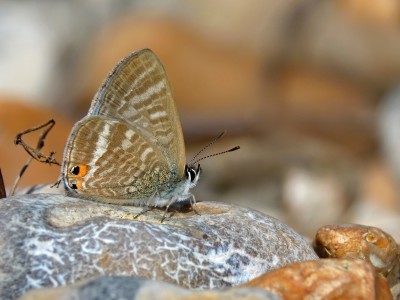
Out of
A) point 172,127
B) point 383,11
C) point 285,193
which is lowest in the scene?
point 285,193

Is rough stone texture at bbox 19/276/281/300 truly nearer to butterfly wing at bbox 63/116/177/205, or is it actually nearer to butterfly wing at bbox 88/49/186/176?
butterfly wing at bbox 63/116/177/205

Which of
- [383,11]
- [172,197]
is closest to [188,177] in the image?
[172,197]

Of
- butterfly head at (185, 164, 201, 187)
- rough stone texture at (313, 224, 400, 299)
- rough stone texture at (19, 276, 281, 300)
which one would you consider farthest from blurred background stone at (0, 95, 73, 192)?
rough stone texture at (19, 276, 281, 300)

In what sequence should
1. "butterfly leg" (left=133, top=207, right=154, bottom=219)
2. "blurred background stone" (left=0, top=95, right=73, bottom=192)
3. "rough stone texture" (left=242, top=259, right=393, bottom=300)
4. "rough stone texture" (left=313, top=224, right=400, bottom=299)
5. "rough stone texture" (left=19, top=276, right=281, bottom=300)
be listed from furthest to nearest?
"blurred background stone" (left=0, top=95, right=73, bottom=192) < "rough stone texture" (left=313, top=224, right=400, bottom=299) < "butterfly leg" (left=133, top=207, right=154, bottom=219) < "rough stone texture" (left=242, top=259, right=393, bottom=300) < "rough stone texture" (left=19, top=276, right=281, bottom=300)

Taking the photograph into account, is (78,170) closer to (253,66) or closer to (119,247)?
(119,247)

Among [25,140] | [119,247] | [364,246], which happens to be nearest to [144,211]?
[119,247]

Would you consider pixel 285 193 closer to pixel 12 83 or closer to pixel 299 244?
pixel 12 83

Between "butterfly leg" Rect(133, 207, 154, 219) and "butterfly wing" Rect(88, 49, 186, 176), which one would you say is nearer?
"butterfly leg" Rect(133, 207, 154, 219)
